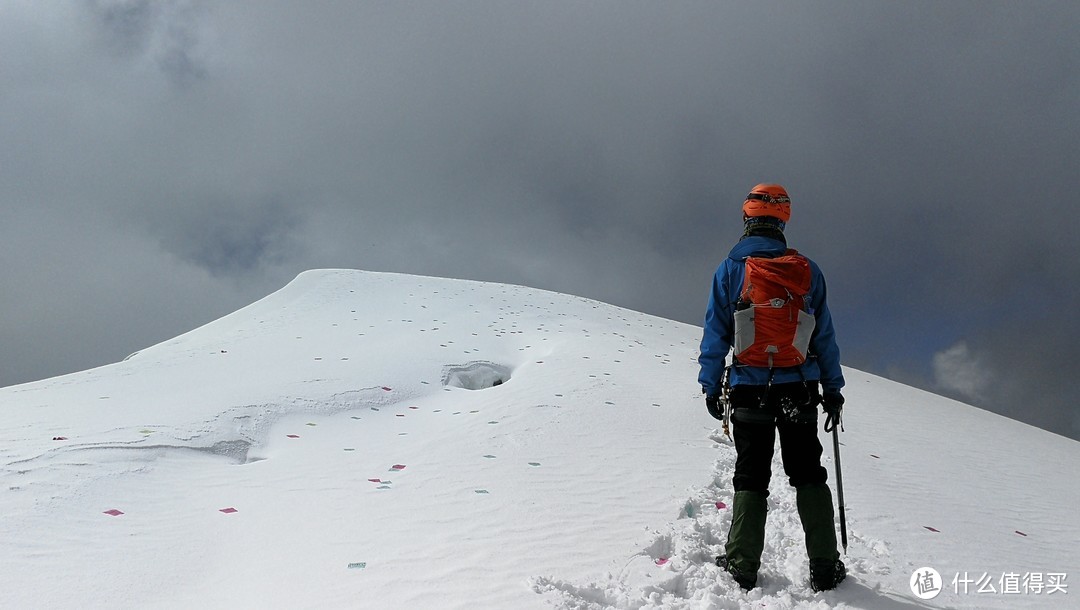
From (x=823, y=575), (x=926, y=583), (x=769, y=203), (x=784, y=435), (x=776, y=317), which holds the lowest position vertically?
(x=823, y=575)

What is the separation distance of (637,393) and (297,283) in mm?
17800

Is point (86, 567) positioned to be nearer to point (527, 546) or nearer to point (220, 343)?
point (527, 546)

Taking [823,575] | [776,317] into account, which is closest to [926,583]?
[823,575]

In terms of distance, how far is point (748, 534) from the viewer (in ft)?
13.5

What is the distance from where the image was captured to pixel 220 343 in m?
16.0

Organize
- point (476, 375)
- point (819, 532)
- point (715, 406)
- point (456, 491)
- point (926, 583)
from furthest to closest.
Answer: point (476, 375)
point (456, 491)
point (926, 583)
point (715, 406)
point (819, 532)

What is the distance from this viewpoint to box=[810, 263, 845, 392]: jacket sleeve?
4.37 m

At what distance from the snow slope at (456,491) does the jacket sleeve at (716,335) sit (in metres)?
1.54

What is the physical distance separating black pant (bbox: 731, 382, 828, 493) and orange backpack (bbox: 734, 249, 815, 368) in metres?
0.24

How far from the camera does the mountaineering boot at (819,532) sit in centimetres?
404

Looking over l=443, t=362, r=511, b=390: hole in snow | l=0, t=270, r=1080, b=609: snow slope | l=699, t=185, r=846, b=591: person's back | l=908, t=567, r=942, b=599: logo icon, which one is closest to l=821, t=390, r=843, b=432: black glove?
l=699, t=185, r=846, b=591: person's back

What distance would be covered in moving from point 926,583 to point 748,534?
182 cm

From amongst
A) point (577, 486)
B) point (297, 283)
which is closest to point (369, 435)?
point (577, 486)

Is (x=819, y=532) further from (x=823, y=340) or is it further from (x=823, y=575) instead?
(x=823, y=340)
